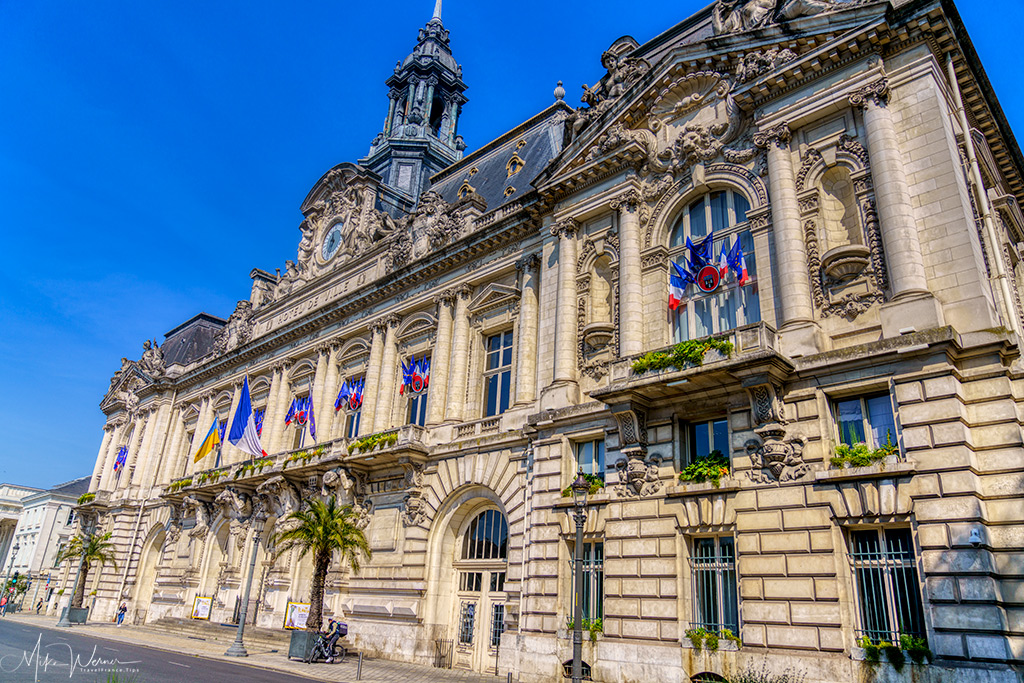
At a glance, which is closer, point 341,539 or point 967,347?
point 967,347

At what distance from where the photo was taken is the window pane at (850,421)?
17281 millimetres

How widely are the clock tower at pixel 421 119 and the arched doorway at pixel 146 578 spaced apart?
96.0ft

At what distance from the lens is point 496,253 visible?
1202 inches

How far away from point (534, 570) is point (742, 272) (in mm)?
11421

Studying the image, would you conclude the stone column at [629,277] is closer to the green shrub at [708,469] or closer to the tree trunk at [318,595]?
the green shrub at [708,469]

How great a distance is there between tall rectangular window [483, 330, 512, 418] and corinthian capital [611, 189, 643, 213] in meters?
7.60

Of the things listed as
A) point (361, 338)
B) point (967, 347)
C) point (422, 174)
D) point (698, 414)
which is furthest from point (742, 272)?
point (422, 174)

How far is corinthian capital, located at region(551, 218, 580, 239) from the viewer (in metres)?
26.5

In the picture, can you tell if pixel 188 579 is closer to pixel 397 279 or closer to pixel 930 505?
pixel 397 279

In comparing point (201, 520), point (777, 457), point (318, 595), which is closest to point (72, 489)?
point (201, 520)

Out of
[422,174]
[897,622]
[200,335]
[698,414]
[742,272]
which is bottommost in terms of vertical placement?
[897,622]

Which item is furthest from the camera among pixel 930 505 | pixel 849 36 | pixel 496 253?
pixel 496 253

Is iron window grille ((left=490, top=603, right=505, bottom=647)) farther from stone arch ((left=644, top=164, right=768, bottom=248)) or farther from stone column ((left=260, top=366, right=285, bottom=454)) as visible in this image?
stone column ((left=260, top=366, right=285, bottom=454))

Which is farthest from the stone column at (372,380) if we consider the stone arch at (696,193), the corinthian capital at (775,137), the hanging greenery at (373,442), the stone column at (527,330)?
the corinthian capital at (775,137)
